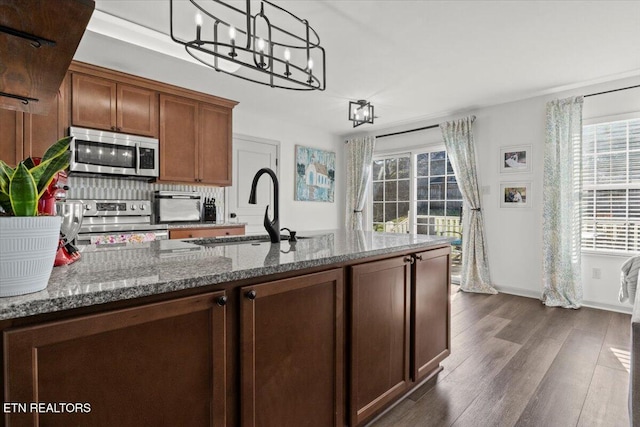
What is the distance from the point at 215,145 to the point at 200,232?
114 centimetres

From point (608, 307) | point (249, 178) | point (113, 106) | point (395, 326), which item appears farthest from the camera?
point (249, 178)

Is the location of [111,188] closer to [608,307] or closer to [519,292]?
[519,292]

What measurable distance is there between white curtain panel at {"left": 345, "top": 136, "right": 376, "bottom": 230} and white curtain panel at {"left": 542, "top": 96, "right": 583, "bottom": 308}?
8.85 feet

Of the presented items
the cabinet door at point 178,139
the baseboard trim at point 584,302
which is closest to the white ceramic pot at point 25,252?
the cabinet door at point 178,139

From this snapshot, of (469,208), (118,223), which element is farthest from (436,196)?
(118,223)

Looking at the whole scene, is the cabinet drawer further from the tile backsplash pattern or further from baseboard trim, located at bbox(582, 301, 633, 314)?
baseboard trim, located at bbox(582, 301, 633, 314)

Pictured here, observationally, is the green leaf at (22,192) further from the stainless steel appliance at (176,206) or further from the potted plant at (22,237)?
the stainless steel appliance at (176,206)

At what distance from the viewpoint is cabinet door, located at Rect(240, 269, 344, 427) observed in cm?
111

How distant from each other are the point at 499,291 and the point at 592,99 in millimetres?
2511

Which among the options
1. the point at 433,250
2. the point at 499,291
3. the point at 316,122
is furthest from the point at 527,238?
the point at 316,122

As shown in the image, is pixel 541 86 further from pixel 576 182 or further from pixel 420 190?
pixel 420 190

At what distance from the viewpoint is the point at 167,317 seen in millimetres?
908

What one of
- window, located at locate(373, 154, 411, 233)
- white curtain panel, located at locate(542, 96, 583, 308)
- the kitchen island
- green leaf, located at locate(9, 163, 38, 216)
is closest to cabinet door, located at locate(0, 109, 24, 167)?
the kitchen island

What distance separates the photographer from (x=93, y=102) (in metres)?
3.21
